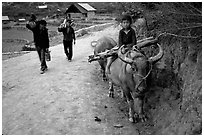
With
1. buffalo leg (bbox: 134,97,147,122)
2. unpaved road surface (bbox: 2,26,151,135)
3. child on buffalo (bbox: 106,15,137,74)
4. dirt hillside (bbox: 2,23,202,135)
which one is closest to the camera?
dirt hillside (bbox: 2,23,202,135)

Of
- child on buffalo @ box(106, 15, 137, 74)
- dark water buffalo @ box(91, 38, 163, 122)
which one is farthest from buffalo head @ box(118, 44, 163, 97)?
child on buffalo @ box(106, 15, 137, 74)

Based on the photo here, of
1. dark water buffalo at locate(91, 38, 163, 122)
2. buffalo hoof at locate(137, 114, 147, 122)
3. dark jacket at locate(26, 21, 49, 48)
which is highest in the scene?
dark jacket at locate(26, 21, 49, 48)

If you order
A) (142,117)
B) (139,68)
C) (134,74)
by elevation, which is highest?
(139,68)

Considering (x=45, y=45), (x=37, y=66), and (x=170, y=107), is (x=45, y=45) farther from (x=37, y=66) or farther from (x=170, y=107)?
(x=170, y=107)

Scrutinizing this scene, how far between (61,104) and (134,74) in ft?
8.25

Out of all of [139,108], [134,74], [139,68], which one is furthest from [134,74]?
[139,108]

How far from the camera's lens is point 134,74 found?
266 inches

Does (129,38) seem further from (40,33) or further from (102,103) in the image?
(40,33)

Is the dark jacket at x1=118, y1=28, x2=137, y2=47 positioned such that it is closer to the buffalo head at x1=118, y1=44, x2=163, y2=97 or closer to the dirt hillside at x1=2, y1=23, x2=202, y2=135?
the buffalo head at x1=118, y1=44, x2=163, y2=97

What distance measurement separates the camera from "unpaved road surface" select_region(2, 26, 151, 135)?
705 centimetres

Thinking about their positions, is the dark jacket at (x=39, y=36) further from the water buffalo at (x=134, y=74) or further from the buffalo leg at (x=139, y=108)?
the buffalo leg at (x=139, y=108)

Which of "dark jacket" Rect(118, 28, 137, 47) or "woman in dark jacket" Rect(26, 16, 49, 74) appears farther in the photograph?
"woman in dark jacket" Rect(26, 16, 49, 74)

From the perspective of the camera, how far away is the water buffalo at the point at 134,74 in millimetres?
6660

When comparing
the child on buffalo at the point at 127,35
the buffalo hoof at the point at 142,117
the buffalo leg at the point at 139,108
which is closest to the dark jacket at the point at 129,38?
the child on buffalo at the point at 127,35
